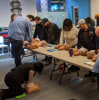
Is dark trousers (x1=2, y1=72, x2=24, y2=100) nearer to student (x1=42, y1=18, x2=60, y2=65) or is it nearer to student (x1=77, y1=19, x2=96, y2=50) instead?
student (x1=77, y1=19, x2=96, y2=50)

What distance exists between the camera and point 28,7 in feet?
26.5

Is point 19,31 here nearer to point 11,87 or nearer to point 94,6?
point 11,87

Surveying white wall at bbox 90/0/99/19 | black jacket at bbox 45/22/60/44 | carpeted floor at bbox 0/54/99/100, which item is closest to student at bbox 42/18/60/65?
black jacket at bbox 45/22/60/44

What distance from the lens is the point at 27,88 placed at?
130 inches

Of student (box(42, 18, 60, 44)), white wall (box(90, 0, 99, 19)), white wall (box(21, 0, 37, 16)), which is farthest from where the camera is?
white wall (box(90, 0, 99, 19))

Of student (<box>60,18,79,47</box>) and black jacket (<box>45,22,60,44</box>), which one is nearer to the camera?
student (<box>60,18,79,47</box>)

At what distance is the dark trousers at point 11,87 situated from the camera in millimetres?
3035

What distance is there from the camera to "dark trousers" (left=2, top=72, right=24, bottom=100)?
9.96ft

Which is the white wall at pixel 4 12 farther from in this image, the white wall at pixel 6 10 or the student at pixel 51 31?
the student at pixel 51 31

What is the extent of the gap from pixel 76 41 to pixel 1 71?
2.40m

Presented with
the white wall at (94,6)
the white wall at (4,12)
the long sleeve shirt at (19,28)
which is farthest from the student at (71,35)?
the white wall at (94,6)

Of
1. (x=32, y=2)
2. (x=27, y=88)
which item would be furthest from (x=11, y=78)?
(x=32, y=2)

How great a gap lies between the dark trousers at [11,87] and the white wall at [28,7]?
17.9 ft

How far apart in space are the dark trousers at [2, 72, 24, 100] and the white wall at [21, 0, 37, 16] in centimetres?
546
